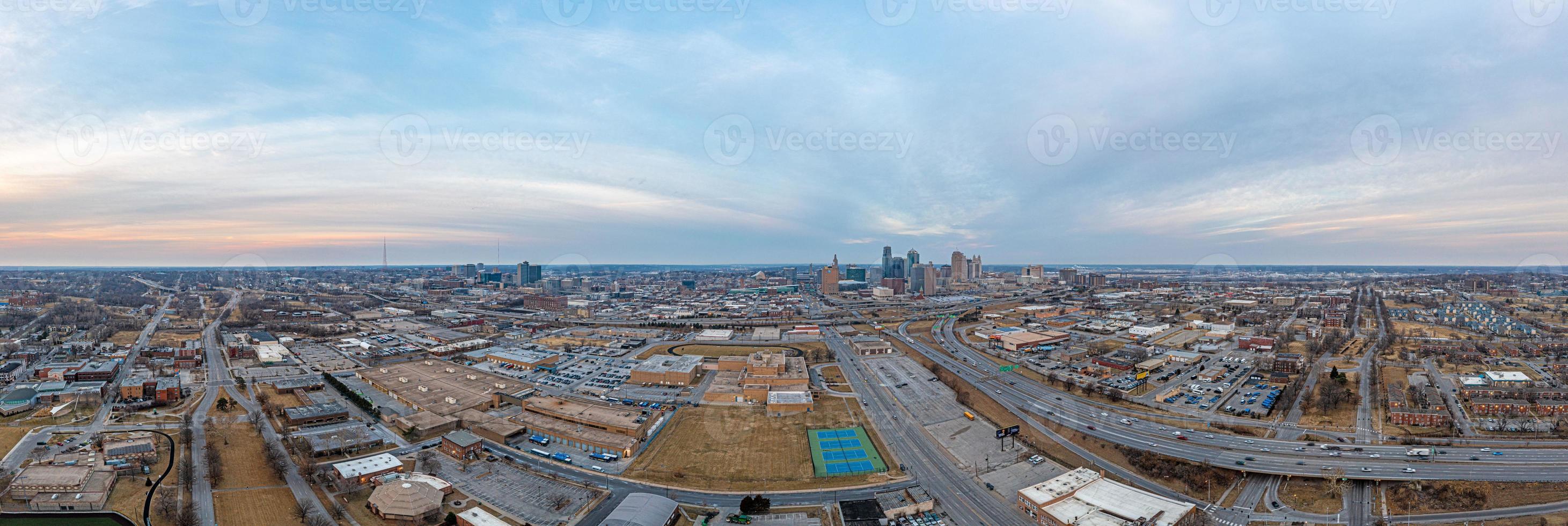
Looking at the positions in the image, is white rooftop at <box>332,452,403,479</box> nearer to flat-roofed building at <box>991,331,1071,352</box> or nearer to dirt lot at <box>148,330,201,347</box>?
dirt lot at <box>148,330,201,347</box>

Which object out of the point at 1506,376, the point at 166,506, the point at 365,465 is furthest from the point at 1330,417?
the point at 166,506

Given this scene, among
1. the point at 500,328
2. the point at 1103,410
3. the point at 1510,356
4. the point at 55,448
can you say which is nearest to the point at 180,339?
the point at 500,328

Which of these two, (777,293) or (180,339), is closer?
(180,339)

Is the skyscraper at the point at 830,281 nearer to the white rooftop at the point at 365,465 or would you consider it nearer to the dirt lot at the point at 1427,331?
the dirt lot at the point at 1427,331

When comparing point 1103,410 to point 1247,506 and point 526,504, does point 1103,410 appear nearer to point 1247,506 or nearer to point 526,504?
point 1247,506

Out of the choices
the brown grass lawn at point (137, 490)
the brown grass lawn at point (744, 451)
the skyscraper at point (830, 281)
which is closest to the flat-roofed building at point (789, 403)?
the brown grass lawn at point (744, 451)
